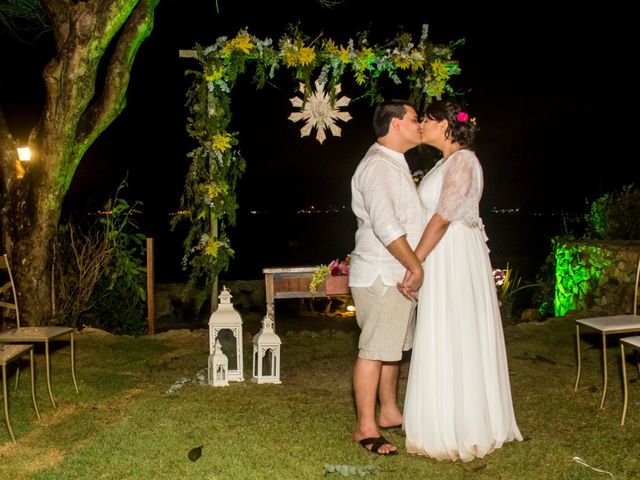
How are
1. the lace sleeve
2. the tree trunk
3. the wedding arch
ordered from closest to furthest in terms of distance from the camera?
the lace sleeve → the wedding arch → the tree trunk

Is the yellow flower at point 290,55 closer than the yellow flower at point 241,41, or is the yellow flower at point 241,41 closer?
the yellow flower at point 241,41

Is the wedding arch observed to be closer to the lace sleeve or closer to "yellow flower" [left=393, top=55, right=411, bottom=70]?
"yellow flower" [left=393, top=55, right=411, bottom=70]

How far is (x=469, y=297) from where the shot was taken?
3.90 metres

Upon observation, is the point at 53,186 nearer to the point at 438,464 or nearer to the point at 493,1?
the point at 438,464

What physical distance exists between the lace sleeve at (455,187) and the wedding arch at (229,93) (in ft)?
8.84

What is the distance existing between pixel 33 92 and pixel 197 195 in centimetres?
1202

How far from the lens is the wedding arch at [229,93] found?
247 inches

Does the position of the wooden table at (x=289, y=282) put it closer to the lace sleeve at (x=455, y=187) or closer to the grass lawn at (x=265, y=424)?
the grass lawn at (x=265, y=424)

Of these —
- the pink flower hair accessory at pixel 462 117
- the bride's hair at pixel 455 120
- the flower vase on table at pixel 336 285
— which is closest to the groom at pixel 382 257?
the bride's hair at pixel 455 120

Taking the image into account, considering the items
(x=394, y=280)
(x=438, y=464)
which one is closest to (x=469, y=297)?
(x=394, y=280)

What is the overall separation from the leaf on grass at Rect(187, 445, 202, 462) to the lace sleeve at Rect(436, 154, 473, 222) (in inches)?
73.0

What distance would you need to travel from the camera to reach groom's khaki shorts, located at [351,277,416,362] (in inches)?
159

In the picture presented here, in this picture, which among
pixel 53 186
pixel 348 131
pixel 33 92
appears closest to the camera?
pixel 53 186

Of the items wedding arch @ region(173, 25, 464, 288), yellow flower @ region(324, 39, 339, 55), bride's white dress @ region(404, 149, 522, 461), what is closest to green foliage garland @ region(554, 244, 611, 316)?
wedding arch @ region(173, 25, 464, 288)
